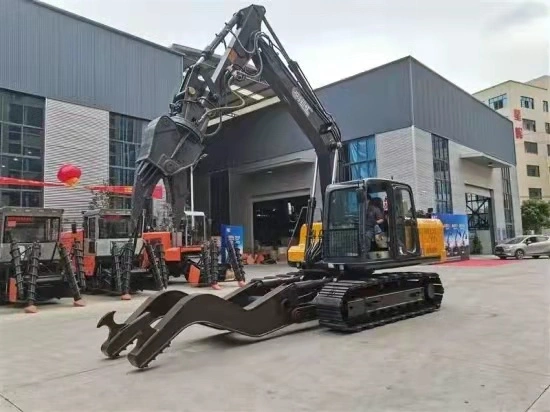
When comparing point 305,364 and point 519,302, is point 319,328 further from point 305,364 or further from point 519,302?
point 519,302

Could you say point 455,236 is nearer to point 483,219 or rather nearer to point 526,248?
point 526,248

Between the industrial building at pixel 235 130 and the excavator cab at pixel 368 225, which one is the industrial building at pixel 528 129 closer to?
the industrial building at pixel 235 130

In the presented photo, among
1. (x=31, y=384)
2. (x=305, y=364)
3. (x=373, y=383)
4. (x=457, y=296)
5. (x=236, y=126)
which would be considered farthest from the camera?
(x=236, y=126)

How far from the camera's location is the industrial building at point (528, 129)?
60.5 metres

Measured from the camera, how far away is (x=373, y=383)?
478 cm

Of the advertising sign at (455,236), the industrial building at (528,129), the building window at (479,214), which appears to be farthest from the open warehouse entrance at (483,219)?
the industrial building at (528,129)

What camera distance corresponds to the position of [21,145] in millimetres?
21422

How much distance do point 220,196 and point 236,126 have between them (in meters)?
5.91

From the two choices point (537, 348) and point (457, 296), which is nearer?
point (537, 348)

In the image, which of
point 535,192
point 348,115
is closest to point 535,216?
point 535,192

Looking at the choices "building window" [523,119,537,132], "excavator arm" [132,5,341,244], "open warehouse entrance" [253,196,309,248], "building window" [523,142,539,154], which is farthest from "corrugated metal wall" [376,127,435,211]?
"building window" [523,119,537,132]

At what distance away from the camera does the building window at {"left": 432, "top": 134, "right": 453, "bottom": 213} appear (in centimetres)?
2856

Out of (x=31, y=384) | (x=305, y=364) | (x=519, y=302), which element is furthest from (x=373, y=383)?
(x=519, y=302)

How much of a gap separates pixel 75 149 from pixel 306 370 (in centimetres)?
2080
